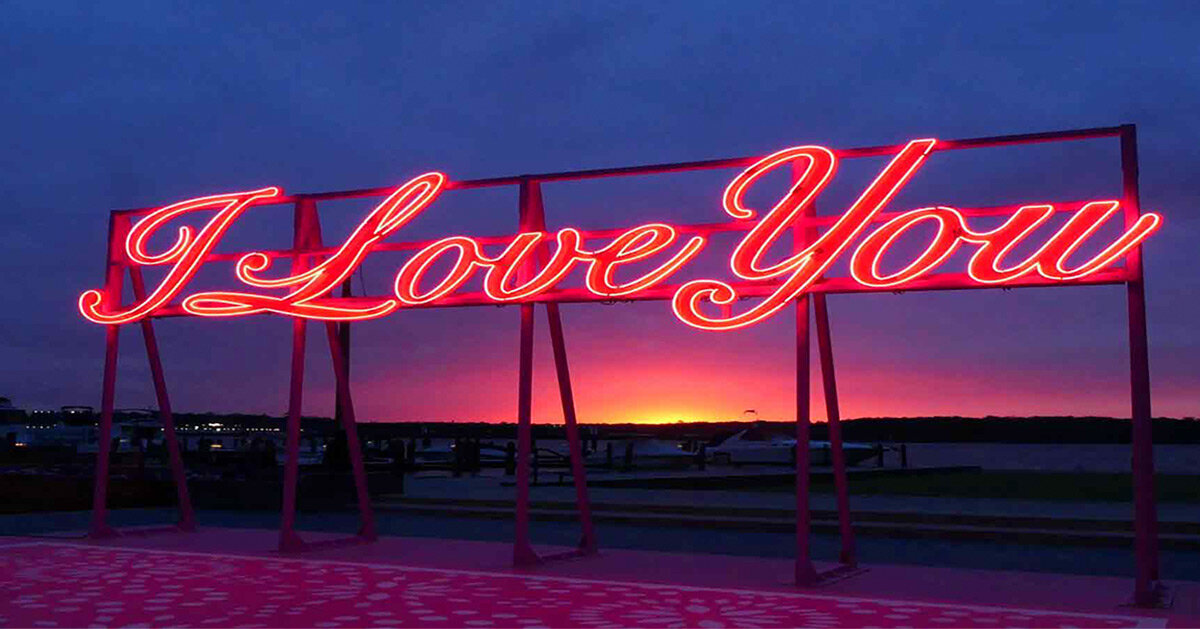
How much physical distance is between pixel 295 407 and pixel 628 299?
528 cm

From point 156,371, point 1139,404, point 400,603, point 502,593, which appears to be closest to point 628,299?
point 502,593

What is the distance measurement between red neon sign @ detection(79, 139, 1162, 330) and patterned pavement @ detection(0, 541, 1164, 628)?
11.4 feet

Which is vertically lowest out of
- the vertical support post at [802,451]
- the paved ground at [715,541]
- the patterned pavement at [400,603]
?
the patterned pavement at [400,603]

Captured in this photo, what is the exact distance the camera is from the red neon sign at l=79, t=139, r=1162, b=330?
45.2 feet

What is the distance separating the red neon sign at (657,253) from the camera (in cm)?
1377

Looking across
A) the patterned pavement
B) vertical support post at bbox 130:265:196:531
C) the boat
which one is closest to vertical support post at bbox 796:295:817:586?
the patterned pavement

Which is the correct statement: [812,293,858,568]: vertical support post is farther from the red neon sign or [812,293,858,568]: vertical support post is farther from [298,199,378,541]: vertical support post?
[298,199,378,541]: vertical support post

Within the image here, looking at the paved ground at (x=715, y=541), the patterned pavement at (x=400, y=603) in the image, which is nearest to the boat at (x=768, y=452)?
the paved ground at (x=715, y=541)

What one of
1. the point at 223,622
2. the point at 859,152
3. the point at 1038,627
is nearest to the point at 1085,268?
the point at 859,152

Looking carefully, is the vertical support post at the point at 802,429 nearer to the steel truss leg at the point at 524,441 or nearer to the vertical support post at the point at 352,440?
the steel truss leg at the point at 524,441

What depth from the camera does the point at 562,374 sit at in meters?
17.1

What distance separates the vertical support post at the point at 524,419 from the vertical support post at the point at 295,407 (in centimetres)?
317

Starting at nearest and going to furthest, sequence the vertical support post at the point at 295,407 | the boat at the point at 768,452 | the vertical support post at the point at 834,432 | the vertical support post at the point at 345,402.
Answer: the vertical support post at the point at 834,432 < the vertical support post at the point at 295,407 < the vertical support post at the point at 345,402 < the boat at the point at 768,452

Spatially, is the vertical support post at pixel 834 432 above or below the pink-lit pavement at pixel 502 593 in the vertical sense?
above
